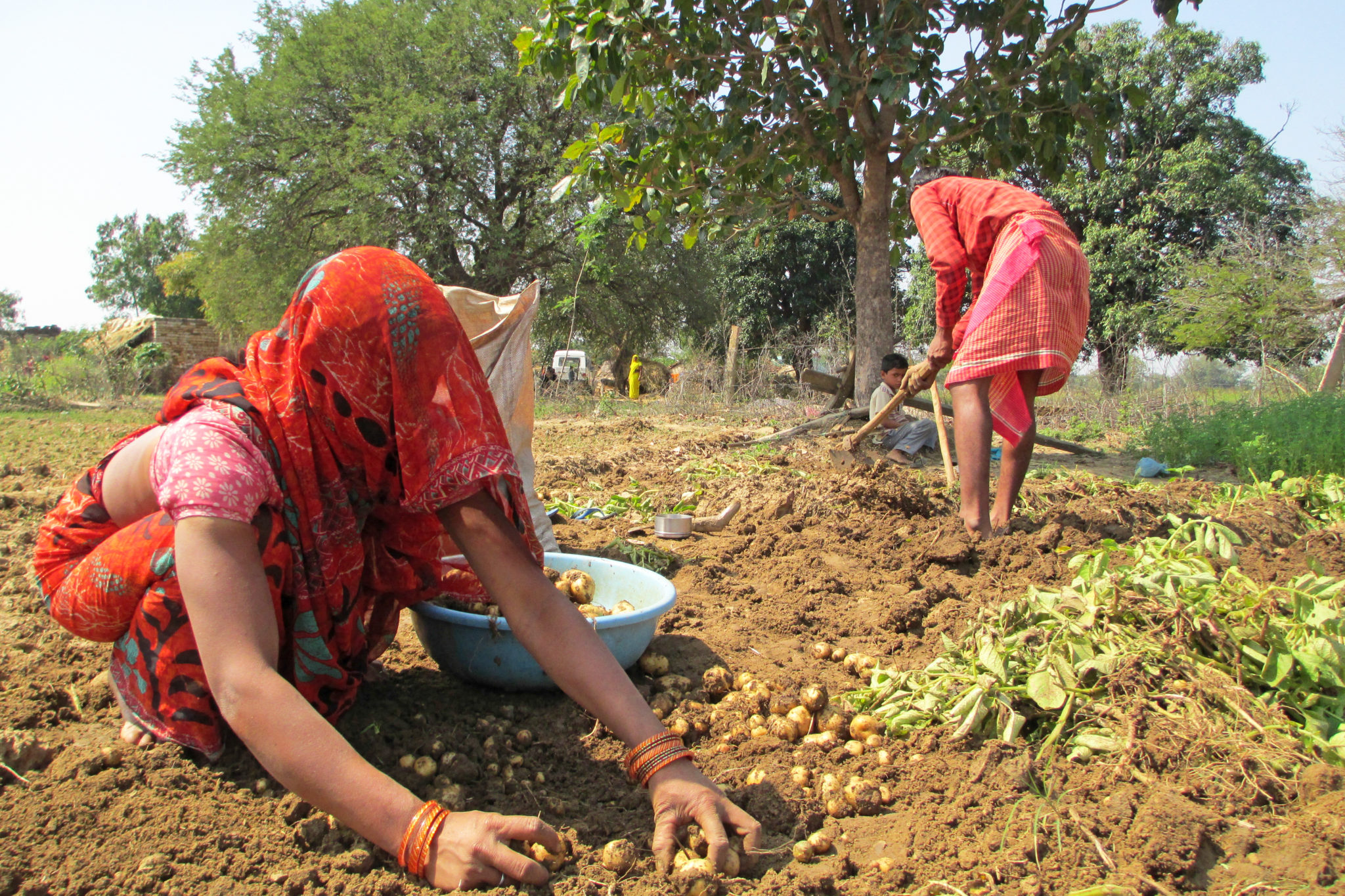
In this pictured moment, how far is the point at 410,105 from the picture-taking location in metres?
15.0

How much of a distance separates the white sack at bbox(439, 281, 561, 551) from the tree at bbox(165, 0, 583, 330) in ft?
42.4

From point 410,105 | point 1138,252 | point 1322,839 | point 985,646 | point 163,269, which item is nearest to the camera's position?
point 1322,839

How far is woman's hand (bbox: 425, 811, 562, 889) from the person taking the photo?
3.99 ft

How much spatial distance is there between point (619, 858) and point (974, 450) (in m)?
2.35

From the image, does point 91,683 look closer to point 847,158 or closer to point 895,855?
point 895,855

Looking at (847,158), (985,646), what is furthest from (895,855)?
(847,158)

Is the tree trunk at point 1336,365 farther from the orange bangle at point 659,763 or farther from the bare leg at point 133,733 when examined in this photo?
the bare leg at point 133,733

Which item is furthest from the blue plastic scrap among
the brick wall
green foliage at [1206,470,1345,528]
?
the brick wall

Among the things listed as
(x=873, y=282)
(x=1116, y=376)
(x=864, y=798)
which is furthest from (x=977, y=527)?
(x=1116, y=376)

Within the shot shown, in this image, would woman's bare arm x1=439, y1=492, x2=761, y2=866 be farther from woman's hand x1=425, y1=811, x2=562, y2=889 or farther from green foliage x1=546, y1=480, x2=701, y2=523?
green foliage x1=546, y1=480, x2=701, y2=523

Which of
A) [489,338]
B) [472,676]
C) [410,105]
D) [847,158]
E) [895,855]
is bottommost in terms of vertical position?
[895,855]

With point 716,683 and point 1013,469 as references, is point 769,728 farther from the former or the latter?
point 1013,469

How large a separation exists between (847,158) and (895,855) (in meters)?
5.74

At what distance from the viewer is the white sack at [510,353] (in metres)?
3.19
